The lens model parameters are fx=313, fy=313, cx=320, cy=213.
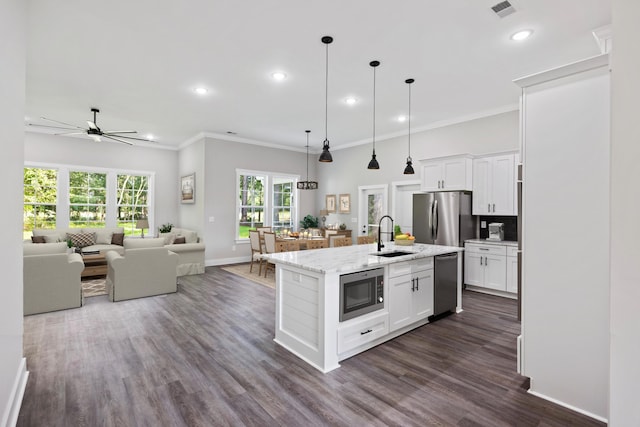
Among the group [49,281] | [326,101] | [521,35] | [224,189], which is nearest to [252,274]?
[224,189]

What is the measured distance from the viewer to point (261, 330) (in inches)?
140

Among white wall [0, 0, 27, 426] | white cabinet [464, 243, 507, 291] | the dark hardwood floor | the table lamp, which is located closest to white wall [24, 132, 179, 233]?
the table lamp

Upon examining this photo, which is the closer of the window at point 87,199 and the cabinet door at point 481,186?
the cabinet door at point 481,186

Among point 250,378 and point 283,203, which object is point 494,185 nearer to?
point 250,378

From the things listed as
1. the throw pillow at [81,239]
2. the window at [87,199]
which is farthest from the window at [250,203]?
the window at [87,199]

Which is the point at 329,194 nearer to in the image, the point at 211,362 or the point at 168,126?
the point at 168,126

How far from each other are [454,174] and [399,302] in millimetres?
3189

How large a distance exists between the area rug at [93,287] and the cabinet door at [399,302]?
4656 mm

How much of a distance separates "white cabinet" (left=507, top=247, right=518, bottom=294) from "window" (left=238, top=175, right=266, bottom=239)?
5710 mm

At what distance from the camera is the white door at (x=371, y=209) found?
24.2ft

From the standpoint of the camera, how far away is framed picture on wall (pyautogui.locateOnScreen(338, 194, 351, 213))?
8227 millimetres

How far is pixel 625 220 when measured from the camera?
91 centimetres

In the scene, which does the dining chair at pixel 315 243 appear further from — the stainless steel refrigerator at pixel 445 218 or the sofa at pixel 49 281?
the sofa at pixel 49 281

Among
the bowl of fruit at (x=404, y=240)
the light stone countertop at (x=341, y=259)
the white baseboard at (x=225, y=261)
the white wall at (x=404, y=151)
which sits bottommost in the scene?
the white baseboard at (x=225, y=261)
